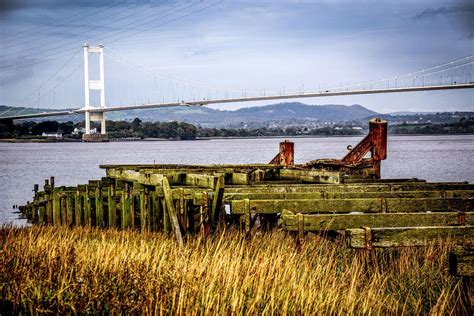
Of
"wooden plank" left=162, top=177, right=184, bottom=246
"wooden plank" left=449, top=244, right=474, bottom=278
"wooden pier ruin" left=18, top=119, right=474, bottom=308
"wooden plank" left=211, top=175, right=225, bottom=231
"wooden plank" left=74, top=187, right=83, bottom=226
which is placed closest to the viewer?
"wooden plank" left=449, top=244, right=474, bottom=278

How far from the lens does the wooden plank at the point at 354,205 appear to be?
314 inches

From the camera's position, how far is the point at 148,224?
35.5 ft

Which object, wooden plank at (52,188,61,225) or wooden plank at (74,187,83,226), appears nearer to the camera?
wooden plank at (74,187,83,226)

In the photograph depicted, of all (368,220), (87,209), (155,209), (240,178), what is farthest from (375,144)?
(368,220)

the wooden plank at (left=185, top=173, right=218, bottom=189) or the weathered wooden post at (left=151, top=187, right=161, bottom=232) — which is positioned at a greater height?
the wooden plank at (left=185, top=173, right=218, bottom=189)

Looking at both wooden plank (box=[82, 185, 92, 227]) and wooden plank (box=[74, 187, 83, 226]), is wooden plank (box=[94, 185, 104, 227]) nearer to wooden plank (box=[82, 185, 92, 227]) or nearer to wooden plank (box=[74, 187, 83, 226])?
wooden plank (box=[82, 185, 92, 227])

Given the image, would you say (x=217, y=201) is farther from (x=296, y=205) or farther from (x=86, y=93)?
(x=86, y=93)

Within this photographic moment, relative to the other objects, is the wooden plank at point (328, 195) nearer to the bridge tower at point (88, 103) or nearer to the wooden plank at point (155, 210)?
the wooden plank at point (155, 210)

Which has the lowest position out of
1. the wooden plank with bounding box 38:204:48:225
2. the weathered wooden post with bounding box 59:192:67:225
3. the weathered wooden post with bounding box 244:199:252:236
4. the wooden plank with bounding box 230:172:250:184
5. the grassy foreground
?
the wooden plank with bounding box 38:204:48:225

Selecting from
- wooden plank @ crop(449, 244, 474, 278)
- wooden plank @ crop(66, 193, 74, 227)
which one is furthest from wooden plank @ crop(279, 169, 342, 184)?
wooden plank @ crop(449, 244, 474, 278)

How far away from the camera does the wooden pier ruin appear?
21.1ft

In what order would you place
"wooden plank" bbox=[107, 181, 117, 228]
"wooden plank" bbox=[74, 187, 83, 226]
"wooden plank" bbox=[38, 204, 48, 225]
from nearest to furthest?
"wooden plank" bbox=[107, 181, 117, 228] → "wooden plank" bbox=[74, 187, 83, 226] → "wooden plank" bbox=[38, 204, 48, 225]

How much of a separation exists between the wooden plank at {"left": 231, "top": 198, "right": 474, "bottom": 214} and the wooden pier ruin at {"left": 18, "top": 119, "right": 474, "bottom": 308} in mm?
13

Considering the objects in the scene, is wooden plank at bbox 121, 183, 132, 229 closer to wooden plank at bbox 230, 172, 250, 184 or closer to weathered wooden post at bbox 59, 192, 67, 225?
wooden plank at bbox 230, 172, 250, 184
